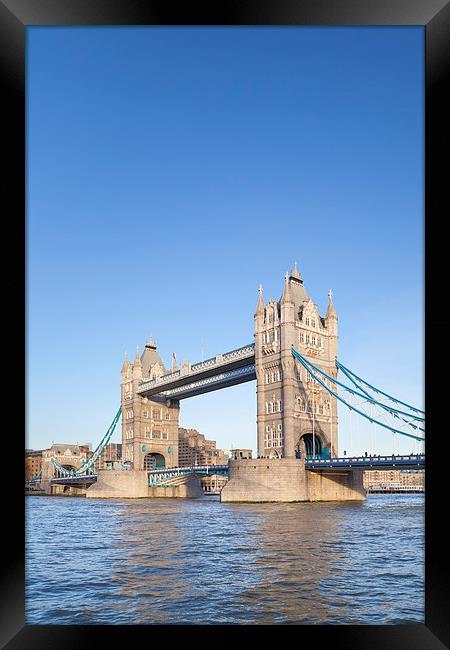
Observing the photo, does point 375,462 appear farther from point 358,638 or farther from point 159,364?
point 159,364

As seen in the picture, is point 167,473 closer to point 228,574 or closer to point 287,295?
point 287,295

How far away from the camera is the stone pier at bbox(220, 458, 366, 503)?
4666 cm

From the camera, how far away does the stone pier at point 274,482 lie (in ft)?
153

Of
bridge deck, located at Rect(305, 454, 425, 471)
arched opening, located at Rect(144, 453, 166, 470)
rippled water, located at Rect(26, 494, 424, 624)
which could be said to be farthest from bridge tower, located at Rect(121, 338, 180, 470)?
rippled water, located at Rect(26, 494, 424, 624)

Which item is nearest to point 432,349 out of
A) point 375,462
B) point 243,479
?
point 375,462

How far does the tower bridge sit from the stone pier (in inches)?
2.7

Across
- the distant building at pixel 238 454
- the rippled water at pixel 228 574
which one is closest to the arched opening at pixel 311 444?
the distant building at pixel 238 454

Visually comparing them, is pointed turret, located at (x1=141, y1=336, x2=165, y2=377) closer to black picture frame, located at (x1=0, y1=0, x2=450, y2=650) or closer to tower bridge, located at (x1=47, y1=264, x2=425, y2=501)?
tower bridge, located at (x1=47, y1=264, x2=425, y2=501)

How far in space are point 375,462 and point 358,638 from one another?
3996 cm

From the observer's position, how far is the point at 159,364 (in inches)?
3450

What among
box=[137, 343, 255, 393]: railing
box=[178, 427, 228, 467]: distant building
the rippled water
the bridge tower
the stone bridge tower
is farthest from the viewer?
box=[178, 427, 228, 467]: distant building

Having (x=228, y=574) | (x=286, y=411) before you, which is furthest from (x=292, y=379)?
(x=228, y=574)

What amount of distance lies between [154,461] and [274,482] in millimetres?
38899

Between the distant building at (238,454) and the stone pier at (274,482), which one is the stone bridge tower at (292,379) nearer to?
the distant building at (238,454)
